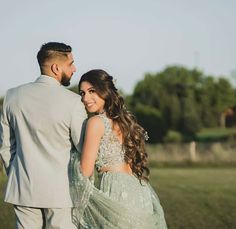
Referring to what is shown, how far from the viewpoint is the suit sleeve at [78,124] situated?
4625 mm

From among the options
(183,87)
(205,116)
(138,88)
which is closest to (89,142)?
(205,116)

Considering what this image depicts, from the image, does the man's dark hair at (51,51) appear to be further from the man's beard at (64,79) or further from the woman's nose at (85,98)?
the woman's nose at (85,98)

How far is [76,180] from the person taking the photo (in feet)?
15.7

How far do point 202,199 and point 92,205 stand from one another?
25.5 ft

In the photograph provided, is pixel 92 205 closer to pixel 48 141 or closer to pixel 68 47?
pixel 48 141

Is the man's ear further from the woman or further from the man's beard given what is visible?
the woman

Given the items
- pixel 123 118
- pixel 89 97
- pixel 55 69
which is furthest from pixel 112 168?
pixel 55 69

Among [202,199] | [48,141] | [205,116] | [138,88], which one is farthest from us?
[138,88]

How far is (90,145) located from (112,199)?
0.55 metres

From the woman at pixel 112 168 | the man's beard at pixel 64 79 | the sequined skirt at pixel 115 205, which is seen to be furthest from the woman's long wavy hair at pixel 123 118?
the man's beard at pixel 64 79

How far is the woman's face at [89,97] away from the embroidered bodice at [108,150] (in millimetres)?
119

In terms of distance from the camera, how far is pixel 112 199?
5078 mm

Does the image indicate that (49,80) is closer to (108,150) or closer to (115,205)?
(108,150)

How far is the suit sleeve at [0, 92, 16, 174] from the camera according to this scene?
15.8 ft
